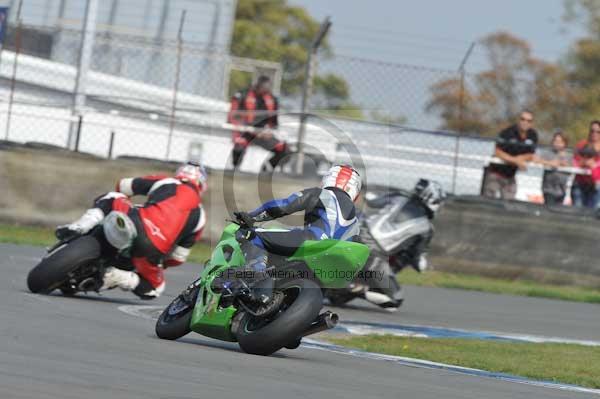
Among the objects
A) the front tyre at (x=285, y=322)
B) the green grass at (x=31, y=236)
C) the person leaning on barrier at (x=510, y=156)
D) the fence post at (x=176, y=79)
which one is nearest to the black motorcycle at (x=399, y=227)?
the green grass at (x=31, y=236)

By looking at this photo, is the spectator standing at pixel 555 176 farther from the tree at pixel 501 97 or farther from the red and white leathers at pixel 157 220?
the red and white leathers at pixel 157 220

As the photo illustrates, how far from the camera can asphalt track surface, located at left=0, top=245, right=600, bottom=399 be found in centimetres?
637

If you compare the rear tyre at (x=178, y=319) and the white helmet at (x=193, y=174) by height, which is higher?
the white helmet at (x=193, y=174)

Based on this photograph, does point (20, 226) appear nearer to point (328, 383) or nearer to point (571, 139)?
point (571, 139)

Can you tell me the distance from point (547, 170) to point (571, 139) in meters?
3.19

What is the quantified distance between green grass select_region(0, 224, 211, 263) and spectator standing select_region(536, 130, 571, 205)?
4758 mm

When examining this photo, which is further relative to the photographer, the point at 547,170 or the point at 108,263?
the point at 547,170

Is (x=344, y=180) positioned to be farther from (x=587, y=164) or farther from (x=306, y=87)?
(x=587, y=164)

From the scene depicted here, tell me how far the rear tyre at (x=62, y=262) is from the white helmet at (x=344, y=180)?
262 centimetres

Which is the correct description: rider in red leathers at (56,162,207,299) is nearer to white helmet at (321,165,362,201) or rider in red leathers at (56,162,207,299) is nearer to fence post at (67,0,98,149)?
white helmet at (321,165,362,201)

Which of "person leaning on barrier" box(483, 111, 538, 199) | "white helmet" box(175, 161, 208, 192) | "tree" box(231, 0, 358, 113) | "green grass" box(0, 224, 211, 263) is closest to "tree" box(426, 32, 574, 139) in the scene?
"person leaning on barrier" box(483, 111, 538, 199)

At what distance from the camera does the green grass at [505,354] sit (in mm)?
9484

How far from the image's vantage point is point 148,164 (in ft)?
58.6

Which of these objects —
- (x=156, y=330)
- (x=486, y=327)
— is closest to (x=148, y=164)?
(x=486, y=327)
